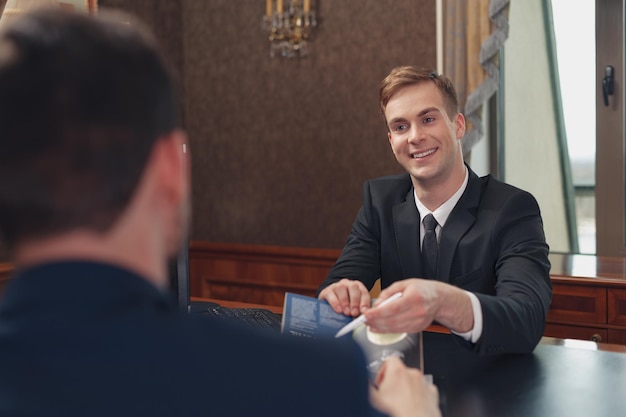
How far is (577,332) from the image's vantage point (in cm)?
375

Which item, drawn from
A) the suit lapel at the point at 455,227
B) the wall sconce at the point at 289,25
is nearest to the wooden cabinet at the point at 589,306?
the suit lapel at the point at 455,227

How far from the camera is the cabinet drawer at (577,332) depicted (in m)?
3.68

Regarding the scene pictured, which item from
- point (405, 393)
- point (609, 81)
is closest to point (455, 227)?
point (405, 393)

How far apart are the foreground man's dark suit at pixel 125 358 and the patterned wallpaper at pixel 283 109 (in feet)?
14.0

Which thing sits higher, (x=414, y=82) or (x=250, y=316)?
(x=414, y=82)

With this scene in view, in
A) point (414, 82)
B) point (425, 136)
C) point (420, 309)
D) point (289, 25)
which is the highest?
point (289, 25)

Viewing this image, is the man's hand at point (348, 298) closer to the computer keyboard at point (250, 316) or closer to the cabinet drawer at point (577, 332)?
the computer keyboard at point (250, 316)

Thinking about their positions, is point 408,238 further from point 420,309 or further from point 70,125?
point 70,125

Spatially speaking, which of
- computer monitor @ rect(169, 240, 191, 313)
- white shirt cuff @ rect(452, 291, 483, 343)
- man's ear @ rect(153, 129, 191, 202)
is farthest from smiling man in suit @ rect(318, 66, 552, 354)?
man's ear @ rect(153, 129, 191, 202)

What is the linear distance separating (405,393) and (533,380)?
762mm

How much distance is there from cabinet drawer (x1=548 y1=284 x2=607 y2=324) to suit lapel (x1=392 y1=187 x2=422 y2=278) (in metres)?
1.27

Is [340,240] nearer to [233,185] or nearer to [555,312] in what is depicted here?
[233,185]

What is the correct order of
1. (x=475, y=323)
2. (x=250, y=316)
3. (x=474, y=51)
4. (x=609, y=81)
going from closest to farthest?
A: (x=475, y=323), (x=250, y=316), (x=474, y=51), (x=609, y=81)

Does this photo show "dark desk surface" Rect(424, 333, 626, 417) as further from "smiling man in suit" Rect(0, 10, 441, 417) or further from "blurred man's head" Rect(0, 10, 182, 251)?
"blurred man's head" Rect(0, 10, 182, 251)
